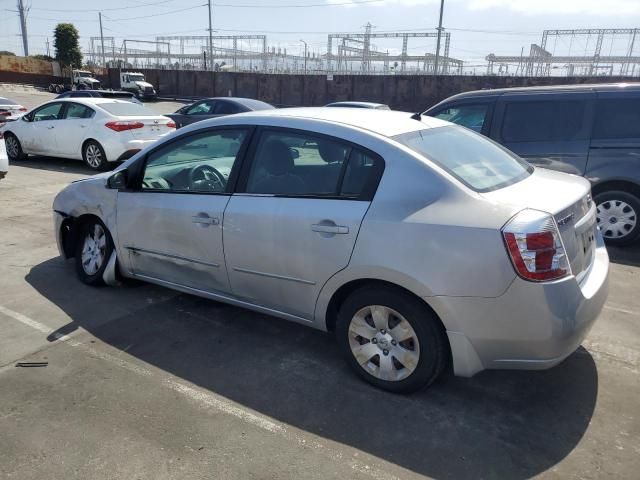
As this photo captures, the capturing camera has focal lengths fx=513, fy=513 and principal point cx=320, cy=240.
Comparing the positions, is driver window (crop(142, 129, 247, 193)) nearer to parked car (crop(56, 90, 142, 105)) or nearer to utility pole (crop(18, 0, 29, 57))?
parked car (crop(56, 90, 142, 105))

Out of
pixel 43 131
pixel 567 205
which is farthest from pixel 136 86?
pixel 567 205

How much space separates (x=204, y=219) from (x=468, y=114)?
4744 millimetres

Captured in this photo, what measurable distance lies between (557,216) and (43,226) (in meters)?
6.38

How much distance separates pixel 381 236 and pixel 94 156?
967 centimetres

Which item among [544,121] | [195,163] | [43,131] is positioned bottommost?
[43,131]

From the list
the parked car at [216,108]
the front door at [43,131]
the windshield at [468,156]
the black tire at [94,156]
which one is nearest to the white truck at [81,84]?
the parked car at [216,108]

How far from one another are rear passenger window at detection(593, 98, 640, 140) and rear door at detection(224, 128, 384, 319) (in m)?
4.34

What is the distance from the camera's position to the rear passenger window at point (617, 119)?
5941mm

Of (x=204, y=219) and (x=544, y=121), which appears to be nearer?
(x=204, y=219)

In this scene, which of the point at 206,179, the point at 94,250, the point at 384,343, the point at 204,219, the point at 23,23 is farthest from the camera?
the point at 23,23

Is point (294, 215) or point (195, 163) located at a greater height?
point (195, 163)

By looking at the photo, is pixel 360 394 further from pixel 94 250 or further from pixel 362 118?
pixel 94 250

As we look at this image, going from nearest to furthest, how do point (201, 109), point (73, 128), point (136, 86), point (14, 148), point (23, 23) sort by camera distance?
point (73, 128) → point (14, 148) → point (201, 109) → point (136, 86) → point (23, 23)

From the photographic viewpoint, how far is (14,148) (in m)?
12.1
